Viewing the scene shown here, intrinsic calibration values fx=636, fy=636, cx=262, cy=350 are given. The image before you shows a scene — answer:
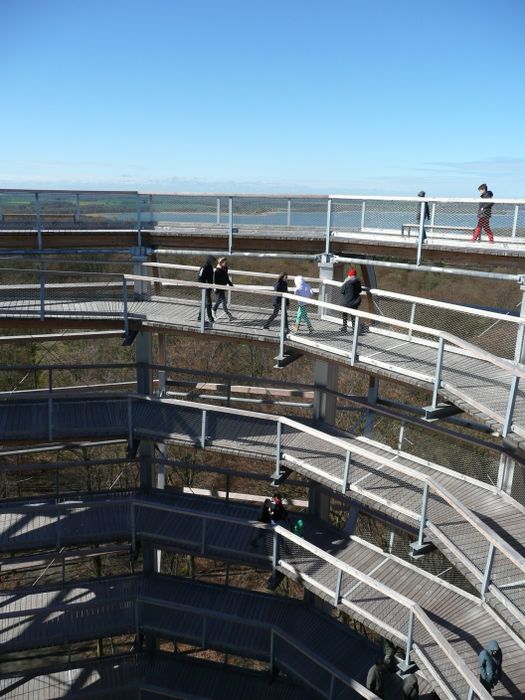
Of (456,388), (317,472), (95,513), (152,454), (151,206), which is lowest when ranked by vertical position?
(95,513)

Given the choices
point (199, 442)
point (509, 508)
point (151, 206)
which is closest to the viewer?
point (509, 508)

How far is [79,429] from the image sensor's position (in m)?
14.6

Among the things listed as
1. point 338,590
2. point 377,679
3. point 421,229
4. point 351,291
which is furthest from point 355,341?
point 377,679

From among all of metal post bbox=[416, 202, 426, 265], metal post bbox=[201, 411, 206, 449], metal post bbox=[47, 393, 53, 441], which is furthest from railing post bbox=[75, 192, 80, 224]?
metal post bbox=[416, 202, 426, 265]

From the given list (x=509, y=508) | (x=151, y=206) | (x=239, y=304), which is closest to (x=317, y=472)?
(x=509, y=508)

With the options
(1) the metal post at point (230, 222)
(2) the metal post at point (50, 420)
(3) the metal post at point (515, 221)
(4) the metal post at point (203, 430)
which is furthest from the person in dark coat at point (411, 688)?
(1) the metal post at point (230, 222)

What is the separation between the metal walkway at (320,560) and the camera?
1059 centimetres

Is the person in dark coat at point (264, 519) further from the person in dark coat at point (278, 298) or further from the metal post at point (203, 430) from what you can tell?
the person in dark coat at point (278, 298)

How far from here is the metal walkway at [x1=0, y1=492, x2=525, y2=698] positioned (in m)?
10.6

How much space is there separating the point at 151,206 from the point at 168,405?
487 cm

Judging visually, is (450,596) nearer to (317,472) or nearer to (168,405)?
(317,472)

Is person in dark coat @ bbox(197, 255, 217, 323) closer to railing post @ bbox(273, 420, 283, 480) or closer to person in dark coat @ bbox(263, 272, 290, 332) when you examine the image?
person in dark coat @ bbox(263, 272, 290, 332)

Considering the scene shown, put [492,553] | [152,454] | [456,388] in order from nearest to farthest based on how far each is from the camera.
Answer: [492,553]
[456,388]
[152,454]

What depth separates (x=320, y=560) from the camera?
45.9 feet
